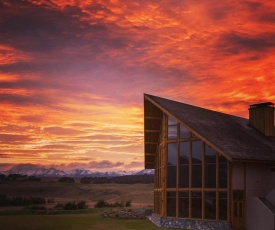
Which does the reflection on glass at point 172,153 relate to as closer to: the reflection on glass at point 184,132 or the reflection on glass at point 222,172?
the reflection on glass at point 184,132

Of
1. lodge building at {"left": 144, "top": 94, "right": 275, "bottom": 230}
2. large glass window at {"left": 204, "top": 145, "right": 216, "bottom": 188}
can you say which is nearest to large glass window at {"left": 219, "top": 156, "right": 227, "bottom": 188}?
lodge building at {"left": 144, "top": 94, "right": 275, "bottom": 230}

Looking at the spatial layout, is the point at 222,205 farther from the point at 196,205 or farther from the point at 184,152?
the point at 184,152

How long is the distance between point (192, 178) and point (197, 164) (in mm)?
1011

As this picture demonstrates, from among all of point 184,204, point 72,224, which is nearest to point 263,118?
point 184,204

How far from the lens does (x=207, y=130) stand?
29484 mm

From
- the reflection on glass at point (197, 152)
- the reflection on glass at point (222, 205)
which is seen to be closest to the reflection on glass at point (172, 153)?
the reflection on glass at point (197, 152)

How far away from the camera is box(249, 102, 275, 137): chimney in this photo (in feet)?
116

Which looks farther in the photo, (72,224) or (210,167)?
(72,224)

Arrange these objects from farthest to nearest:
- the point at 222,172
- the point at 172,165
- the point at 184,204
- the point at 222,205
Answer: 1. the point at 172,165
2. the point at 184,204
3. the point at 222,172
4. the point at 222,205

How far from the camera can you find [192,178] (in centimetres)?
2891

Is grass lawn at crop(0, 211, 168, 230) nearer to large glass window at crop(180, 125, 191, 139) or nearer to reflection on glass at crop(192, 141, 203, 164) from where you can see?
reflection on glass at crop(192, 141, 203, 164)

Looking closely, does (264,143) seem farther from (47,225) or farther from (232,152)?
(47,225)

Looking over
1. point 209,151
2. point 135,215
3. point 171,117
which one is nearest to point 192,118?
point 171,117

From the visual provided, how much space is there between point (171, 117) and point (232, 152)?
5.48 metres
